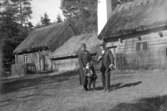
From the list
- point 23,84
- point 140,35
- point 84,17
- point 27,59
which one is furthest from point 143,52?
point 84,17

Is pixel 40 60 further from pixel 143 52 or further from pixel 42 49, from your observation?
pixel 143 52

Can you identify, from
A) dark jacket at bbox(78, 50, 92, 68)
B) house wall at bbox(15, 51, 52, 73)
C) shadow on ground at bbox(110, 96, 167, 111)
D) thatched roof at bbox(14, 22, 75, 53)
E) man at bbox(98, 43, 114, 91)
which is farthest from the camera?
thatched roof at bbox(14, 22, 75, 53)

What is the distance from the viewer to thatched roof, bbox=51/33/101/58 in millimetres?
25478

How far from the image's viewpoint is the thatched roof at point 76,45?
25478 millimetres

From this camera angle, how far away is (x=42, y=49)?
102 ft

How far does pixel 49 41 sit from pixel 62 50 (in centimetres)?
334

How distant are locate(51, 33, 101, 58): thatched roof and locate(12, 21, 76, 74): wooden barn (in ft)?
4.70

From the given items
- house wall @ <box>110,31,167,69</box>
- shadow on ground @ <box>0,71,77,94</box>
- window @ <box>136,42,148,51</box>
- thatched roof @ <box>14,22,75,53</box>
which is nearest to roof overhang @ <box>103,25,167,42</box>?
house wall @ <box>110,31,167,69</box>

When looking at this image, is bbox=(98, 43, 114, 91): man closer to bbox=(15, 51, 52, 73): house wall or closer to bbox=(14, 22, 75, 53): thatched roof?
bbox=(15, 51, 52, 73): house wall

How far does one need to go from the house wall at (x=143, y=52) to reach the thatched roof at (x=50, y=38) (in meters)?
12.1

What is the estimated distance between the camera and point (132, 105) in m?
7.50

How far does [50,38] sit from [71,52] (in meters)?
6.51

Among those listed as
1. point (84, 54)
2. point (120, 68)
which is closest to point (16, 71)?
point (120, 68)

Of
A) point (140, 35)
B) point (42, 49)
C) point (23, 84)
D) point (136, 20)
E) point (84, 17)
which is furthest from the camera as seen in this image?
point (84, 17)
